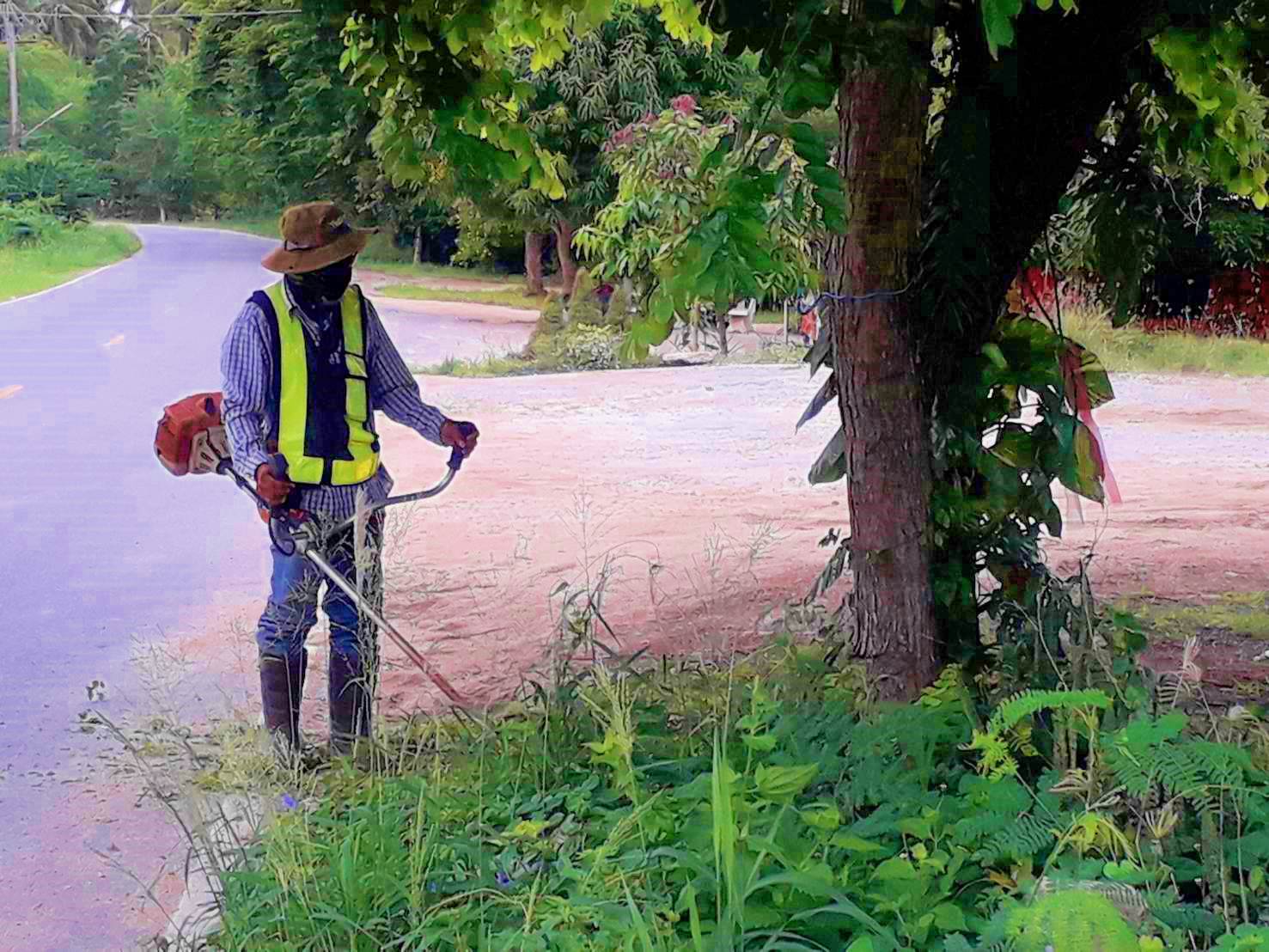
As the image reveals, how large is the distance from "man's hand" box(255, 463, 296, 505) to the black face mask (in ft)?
2.05

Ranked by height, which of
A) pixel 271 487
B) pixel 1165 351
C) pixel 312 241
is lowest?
pixel 1165 351

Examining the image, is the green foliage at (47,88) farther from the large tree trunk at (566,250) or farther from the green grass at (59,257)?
the large tree trunk at (566,250)

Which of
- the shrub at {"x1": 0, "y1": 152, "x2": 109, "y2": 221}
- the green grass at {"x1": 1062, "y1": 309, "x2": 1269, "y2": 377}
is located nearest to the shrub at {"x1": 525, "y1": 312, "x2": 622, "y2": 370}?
the green grass at {"x1": 1062, "y1": 309, "x2": 1269, "y2": 377}

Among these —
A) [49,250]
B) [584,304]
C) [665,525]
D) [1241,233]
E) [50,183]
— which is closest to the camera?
[665,525]

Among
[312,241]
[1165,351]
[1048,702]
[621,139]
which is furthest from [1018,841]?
[1165,351]

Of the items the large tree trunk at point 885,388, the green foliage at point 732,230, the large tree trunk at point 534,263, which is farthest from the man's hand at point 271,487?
the large tree trunk at point 534,263

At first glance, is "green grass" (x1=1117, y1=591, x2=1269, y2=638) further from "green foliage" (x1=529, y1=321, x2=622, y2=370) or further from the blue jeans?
"green foliage" (x1=529, y1=321, x2=622, y2=370)

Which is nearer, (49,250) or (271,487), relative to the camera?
(271,487)

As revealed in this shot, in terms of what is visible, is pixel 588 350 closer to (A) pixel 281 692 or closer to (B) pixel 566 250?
(B) pixel 566 250

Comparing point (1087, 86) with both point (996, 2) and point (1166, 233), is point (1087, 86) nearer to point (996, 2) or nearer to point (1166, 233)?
point (1166, 233)

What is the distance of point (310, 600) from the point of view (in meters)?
4.41

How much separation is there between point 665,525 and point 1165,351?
1295 cm

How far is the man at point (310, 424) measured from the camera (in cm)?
436

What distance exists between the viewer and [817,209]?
316 cm
